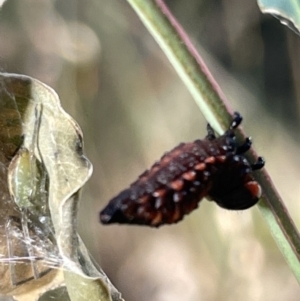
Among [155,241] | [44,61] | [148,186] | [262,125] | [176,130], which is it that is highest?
[44,61]

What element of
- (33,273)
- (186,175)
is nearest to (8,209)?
(33,273)

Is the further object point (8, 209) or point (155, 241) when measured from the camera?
point (155, 241)

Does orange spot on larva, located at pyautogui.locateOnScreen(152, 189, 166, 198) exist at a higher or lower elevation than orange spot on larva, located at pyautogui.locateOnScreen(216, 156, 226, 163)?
higher

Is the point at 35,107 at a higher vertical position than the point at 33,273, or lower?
higher

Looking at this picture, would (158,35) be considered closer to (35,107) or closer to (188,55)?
(188,55)

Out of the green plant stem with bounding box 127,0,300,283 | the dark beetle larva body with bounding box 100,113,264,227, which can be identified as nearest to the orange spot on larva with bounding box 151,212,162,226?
the dark beetle larva body with bounding box 100,113,264,227

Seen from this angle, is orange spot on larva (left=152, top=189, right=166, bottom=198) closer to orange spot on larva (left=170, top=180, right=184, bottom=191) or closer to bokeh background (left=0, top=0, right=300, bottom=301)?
orange spot on larva (left=170, top=180, right=184, bottom=191)
